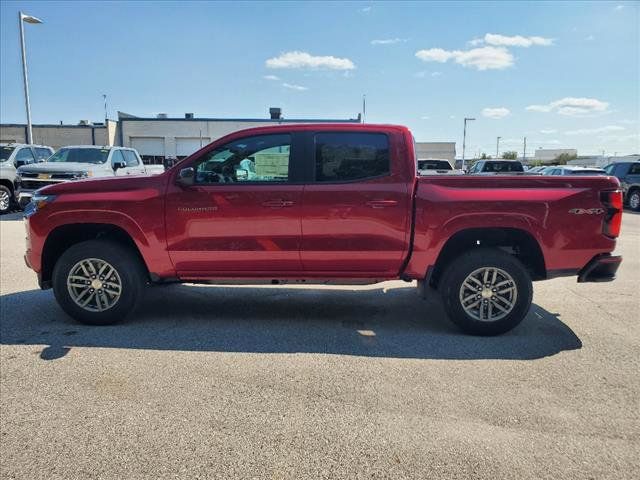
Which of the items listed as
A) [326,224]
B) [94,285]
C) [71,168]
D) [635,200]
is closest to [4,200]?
[71,168]

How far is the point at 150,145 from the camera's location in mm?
38125

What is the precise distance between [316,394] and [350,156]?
2338mm

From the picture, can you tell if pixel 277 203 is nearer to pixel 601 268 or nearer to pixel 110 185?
pixel 110 185

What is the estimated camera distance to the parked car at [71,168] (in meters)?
13.0

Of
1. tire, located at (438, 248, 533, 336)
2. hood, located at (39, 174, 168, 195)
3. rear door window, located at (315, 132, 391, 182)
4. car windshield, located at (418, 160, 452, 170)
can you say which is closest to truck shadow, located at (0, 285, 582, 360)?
tire, located at (438, 248, 533, 336)

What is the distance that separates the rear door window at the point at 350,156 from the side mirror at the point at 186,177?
1.21 metres

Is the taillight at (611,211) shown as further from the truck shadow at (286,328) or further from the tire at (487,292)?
the truck shadow at (286,328)

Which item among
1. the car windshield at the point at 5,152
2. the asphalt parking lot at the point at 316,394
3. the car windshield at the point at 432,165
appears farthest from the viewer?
the car windshield at the point at 432,165

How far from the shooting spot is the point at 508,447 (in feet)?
8.96

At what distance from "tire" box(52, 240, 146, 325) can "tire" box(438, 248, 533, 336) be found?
3.16m

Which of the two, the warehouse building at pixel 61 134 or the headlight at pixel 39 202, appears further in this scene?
the warehouse building at pixel 61 134

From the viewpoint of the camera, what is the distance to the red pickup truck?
4.38 meters

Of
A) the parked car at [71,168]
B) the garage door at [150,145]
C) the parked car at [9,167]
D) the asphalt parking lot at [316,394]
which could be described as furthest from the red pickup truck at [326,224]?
the garage door at [150,145]

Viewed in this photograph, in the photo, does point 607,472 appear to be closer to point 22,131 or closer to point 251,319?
point 251,319
